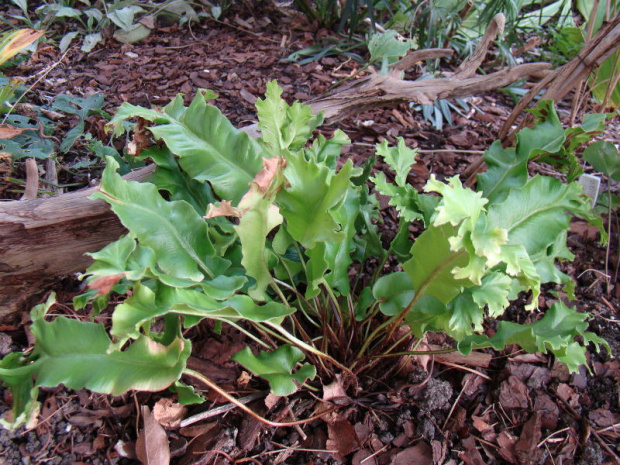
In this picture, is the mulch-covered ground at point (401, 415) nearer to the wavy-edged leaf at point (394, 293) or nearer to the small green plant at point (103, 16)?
the wavy-edged leaf at point (394, 293)

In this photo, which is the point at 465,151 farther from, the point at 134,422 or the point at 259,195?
the point at 134,422

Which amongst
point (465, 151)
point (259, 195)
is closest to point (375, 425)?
point (259, 195)

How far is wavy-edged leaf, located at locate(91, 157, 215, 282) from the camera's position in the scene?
1.00 metres

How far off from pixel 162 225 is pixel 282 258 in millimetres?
311

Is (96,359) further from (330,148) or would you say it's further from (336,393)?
(330,148)

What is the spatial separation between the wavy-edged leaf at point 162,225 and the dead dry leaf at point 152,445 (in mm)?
453

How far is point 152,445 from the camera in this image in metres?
1.22

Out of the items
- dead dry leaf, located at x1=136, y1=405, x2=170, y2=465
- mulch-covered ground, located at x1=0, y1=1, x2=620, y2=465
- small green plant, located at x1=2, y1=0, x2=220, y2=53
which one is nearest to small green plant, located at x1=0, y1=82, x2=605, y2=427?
mulch-covered ground, located at x1=0, y1=1, x2=620, y2=465

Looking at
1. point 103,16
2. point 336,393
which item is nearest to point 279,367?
point 336,393

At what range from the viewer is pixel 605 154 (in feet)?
5.50

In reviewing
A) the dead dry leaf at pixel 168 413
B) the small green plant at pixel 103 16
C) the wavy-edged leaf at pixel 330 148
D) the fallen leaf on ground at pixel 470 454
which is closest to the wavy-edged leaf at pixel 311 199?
the wavy-edged leaf at pixel 330 148

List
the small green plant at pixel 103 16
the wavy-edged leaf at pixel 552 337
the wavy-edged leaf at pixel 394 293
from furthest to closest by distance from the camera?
the small green plant at pixel 103 16, the wavy-edged leaf at pixel 394 293, the wavy-edged leaf at pixel 552 337

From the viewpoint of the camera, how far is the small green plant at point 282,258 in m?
0.90

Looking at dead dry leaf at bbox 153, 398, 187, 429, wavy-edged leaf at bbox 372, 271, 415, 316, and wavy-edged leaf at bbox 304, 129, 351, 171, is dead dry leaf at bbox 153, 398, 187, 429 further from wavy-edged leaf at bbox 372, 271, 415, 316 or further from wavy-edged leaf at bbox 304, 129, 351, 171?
wavy-edged leaf at bbox 304, 129, 351, 171
